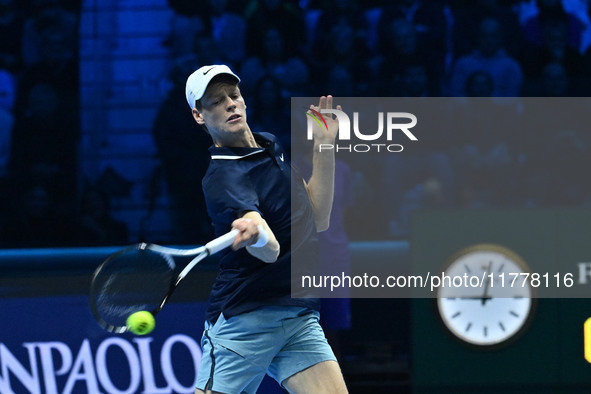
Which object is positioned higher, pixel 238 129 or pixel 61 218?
pixel 238 129

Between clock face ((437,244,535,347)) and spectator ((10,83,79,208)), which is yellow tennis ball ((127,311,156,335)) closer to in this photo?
spectator ((10,83,79,208))

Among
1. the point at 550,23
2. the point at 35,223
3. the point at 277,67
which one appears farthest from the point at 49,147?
the point at 550,23

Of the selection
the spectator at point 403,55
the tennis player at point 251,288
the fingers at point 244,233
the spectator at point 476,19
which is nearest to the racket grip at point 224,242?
the fingers at point 244,233

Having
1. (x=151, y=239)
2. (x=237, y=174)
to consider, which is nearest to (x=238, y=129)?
(x=237, y=174)

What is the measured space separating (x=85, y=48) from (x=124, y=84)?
30 cm

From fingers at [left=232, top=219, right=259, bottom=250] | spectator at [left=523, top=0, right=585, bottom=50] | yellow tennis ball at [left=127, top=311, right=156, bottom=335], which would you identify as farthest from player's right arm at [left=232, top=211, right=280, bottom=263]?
spectator at [left=523, top=0, right=585, bottom=50]

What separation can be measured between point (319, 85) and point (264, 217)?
2220 millimetres

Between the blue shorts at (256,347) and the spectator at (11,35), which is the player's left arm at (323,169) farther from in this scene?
the spectator at (11,35)

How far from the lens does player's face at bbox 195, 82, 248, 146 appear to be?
10.9ft

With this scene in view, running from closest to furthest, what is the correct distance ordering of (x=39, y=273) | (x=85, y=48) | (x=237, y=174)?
(x=237, y=174)
(x=39, y=273)
(x=85, y=48)

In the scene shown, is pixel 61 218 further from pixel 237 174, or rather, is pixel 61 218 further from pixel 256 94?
pixel 237 174

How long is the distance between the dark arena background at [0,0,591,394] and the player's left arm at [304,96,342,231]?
153cm

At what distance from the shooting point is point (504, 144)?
17.5 feet

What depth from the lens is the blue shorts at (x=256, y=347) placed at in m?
3.32
